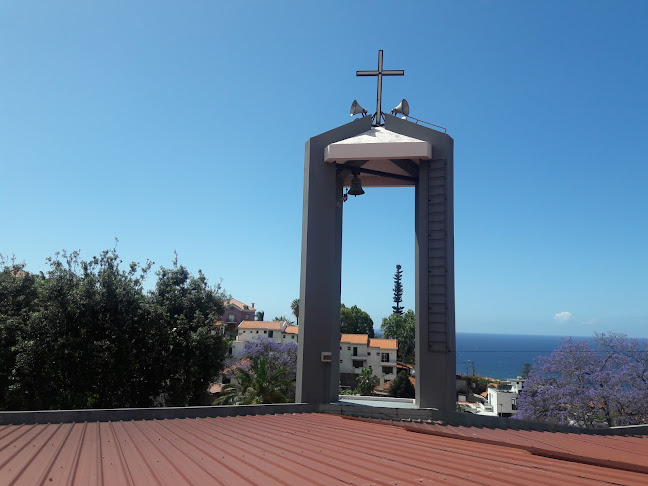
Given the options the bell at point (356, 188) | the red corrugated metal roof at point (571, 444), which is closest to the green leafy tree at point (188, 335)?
the bell at point (356, 188)

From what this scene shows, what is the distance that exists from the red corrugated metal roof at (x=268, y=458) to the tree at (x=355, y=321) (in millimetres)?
66718

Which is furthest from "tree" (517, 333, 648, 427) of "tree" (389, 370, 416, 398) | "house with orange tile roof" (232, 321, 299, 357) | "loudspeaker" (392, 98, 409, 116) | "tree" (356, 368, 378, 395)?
"house with orange tile roof" (232, 321, 299, 357)

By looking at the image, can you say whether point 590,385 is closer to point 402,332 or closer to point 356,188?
point 356,188

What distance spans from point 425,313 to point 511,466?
695 cm

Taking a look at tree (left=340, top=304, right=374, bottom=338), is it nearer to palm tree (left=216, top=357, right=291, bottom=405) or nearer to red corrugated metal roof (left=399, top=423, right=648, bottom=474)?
palm tree (left=216, top=357, right=291, bottom=405)

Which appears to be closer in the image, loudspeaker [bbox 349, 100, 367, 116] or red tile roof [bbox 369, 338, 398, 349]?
loudspeaker [bbox 349, 100, 367, 116]

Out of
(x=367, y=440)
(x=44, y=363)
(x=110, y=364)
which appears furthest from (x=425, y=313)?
(x=44, y=363)

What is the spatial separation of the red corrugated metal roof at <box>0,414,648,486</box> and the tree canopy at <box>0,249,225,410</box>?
951 cm

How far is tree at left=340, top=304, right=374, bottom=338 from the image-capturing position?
73250 millimetres

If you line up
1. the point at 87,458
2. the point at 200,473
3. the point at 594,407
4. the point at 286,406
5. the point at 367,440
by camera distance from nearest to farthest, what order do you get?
1. the point at 200,473
2. the point at 87,458
3. the point at 367,440
4. the point at 286,406
5. the point at 594,407

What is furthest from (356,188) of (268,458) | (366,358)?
(366,358)

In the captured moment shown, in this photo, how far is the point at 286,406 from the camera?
9.63m

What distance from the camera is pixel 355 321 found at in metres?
75.4

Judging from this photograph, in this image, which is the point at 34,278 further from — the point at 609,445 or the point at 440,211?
the point at 609,445
